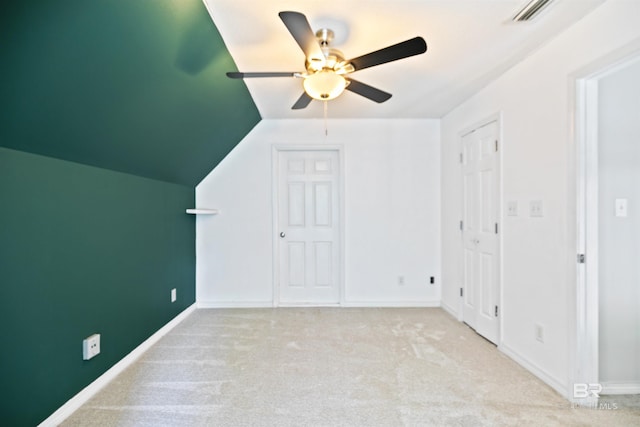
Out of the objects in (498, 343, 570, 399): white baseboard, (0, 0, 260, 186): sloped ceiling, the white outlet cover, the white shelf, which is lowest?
(498, 343, 570, 399): white baseboard

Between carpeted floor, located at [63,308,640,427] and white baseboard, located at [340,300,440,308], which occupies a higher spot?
white baseboard, located at [340,300,440,308]

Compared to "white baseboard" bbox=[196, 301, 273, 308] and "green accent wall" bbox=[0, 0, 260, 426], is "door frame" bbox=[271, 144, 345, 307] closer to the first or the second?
"white baseboard" bbox=[196, 301, 273, 308]

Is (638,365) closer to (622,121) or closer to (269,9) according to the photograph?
(622,121)

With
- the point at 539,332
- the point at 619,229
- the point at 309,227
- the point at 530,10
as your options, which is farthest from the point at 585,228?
the point at 309,227

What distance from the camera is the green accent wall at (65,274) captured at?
1.49m

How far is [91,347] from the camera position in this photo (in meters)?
1.97

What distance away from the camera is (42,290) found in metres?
1.65

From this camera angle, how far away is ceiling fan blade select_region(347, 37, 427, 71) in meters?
1.55

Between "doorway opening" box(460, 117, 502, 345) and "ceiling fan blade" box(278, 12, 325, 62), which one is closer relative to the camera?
"ceiling fan blade" box(278, 12, 325, 62)

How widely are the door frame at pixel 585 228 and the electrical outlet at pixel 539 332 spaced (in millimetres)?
262

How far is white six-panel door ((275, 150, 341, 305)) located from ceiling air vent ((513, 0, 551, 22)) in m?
2.28

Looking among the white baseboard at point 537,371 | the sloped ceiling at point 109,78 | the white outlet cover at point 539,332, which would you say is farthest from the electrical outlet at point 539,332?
the sloped ceiling at point 109,78

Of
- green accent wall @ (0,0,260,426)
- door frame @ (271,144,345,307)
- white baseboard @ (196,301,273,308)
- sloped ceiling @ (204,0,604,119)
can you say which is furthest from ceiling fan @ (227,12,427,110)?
white baseboard @ (196,301,273,308)

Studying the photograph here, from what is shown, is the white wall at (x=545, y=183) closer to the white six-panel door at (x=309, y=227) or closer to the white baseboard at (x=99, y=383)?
the white six-panel door at (x=309, y=227)
